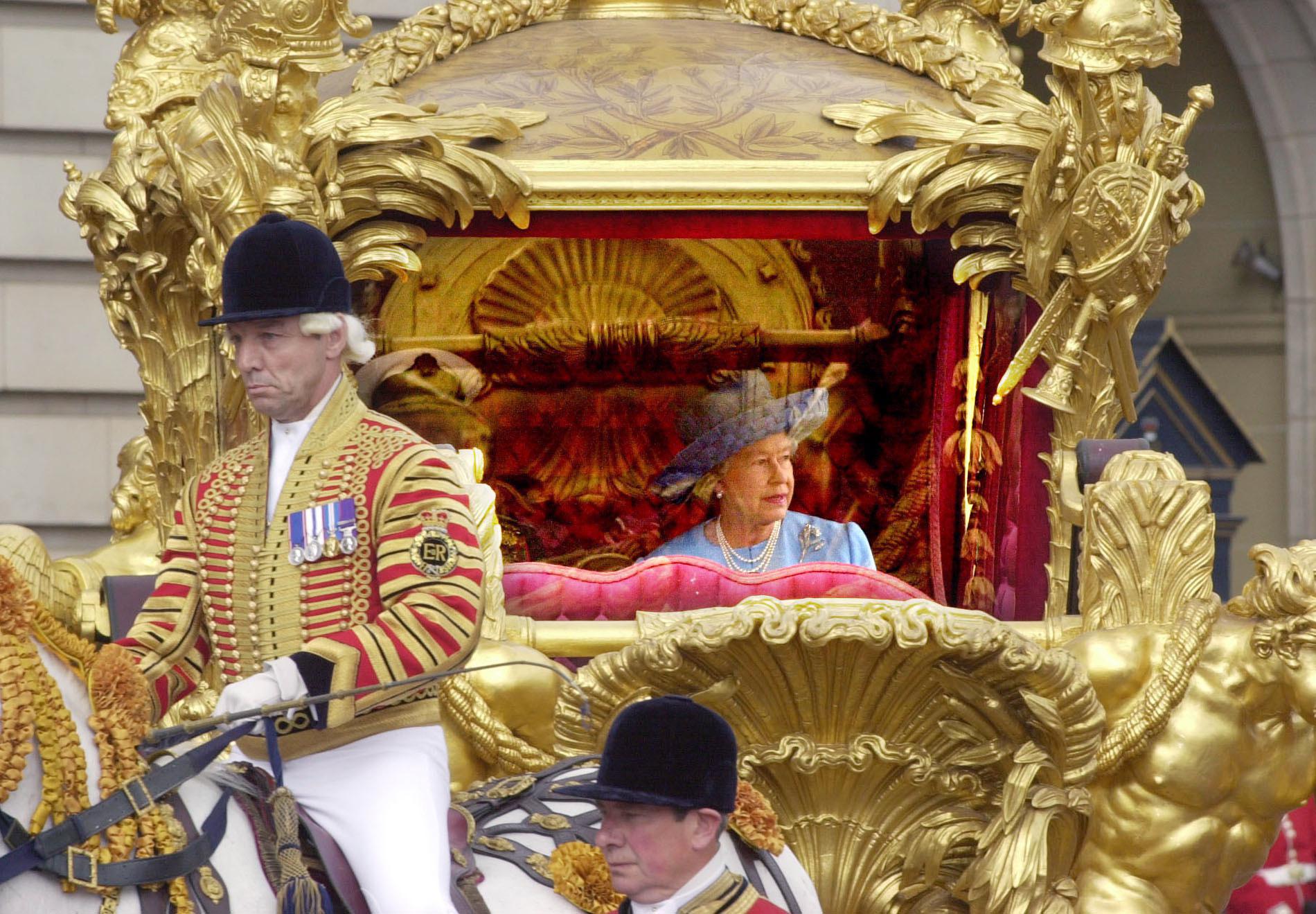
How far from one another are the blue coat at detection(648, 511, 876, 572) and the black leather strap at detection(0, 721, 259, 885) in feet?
8.42

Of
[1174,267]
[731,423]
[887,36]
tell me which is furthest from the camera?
[1174,267]

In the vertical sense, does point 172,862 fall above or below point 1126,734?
above

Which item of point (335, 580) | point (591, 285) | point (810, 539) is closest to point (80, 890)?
point (335, 580)

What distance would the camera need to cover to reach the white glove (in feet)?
11.8

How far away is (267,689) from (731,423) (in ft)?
9.24

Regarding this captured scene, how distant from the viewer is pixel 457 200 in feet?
19.6

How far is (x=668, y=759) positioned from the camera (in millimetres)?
3602

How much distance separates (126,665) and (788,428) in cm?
297

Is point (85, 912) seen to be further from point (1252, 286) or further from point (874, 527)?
point (1252, 286)

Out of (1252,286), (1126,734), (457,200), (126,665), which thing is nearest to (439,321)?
(457,200)

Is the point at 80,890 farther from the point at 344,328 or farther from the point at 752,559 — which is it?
the point at 752,559

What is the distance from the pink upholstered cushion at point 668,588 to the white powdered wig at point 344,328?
6.04 ft

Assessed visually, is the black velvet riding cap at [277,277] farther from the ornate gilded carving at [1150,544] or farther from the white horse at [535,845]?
the ornate gilded carving at [1150,544]

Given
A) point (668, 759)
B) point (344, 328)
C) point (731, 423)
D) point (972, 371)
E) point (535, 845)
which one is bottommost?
point (535, 845)
